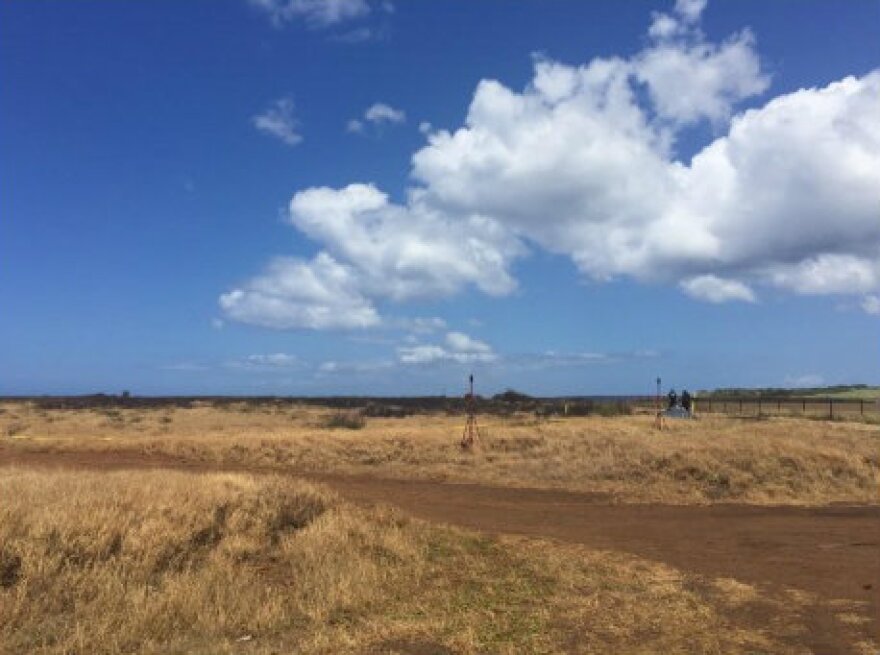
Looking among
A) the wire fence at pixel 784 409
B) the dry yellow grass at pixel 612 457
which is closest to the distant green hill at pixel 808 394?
the wire fence at pixel 784 409

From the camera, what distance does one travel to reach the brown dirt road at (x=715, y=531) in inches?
416

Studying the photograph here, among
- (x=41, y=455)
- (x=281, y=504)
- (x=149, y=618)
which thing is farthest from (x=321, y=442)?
(x=149, y=618)

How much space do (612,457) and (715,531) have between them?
335 inches

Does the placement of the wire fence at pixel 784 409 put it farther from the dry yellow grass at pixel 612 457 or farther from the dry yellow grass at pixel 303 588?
the dry yellow grass at pixel 303 588

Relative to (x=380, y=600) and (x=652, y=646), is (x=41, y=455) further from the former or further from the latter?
(x=652, y=646)

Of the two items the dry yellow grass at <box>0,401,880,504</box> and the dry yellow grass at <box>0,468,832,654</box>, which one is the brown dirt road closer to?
the dry yellow grass at <box>0,468,832,654</box>

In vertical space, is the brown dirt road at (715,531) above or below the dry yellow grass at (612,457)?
below

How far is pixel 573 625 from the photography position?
891cm

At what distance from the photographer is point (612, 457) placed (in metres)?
23.6

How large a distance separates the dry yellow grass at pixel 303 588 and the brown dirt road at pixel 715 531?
0.63 meters

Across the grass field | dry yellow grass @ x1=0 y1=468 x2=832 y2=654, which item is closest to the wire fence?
the grass field

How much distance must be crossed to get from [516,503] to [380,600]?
9.74 meters

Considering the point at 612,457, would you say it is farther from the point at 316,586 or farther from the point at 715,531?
the point at 316,586

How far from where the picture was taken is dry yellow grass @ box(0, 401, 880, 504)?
20.4 meters
